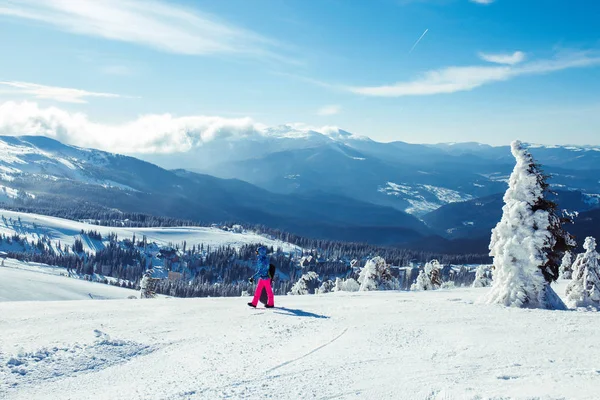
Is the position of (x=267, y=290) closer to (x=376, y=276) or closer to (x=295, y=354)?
(x=295, y=354)

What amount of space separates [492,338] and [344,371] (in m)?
4.95

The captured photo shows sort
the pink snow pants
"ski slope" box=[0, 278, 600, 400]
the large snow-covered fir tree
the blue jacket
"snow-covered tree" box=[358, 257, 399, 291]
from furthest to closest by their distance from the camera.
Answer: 1. "snow-covered tree" box=[358, 257, 399, 291]
2. the large snow-covered fir tree
3. the blue jacket
4. the pink snow pants
5. "ski slope" box=[0, 278, 600, 400]

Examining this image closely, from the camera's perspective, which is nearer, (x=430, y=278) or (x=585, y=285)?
(x=585, y=285)

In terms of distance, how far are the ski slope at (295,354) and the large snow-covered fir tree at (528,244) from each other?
4.48 m

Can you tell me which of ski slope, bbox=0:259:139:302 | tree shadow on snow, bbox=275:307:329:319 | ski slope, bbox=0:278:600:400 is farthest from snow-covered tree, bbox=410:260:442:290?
ski slope, bbox=0:259:139:302

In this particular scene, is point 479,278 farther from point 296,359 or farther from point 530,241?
point 296,359

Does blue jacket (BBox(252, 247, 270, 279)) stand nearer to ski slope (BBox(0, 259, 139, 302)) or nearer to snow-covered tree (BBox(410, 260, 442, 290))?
snow-covered tree (BBox(410, 260, 442, 290))

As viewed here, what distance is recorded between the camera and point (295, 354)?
34.5 ft

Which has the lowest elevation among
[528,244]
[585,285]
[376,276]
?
[376,276]

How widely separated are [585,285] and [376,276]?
27.4 metres

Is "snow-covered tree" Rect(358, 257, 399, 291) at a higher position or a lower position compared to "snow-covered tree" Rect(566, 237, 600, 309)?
lower

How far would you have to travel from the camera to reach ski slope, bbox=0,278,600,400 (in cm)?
818

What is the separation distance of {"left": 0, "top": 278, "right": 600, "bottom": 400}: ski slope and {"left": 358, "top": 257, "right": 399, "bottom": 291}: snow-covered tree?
35183 millimetres

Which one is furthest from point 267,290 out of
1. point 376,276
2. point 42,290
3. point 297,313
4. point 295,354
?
point 42,290
